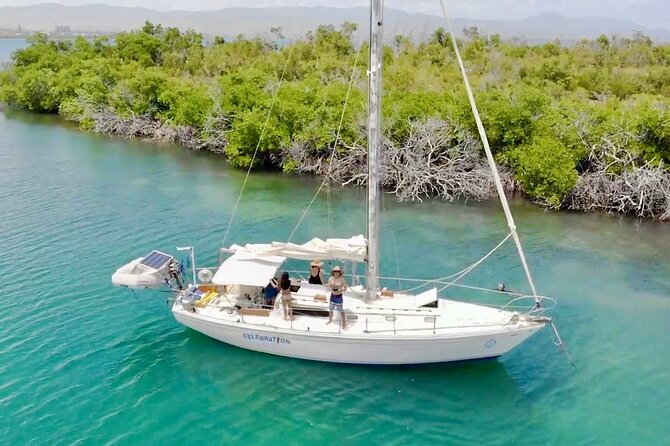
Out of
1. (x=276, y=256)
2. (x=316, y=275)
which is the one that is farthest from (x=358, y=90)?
(x=276, y=256)

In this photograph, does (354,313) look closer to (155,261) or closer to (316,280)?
(316,280)

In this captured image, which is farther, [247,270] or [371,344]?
[247,270]

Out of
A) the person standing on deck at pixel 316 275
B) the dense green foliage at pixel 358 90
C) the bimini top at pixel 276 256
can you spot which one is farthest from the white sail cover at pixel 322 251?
the dense green foliage at pixel 358 90

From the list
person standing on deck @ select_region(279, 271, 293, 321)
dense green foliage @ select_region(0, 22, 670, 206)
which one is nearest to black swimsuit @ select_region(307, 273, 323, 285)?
person standing on deck @ select_region(279, 271, 293, 321)

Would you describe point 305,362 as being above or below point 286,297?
below

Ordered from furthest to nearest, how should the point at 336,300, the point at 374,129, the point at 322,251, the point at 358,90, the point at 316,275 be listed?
the point at 358,90
the point at 316,275
the point at 322,251
the point at 336,300
the point at 374,129

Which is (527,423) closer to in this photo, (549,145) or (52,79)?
(549,145)

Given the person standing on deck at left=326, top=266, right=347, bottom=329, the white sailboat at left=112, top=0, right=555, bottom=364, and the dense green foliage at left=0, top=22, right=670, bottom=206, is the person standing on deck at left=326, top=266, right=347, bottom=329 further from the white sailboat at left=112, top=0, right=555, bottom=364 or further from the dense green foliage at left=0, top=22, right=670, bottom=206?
the dense green foliage at left=0, top=22, right=670, bottom=206

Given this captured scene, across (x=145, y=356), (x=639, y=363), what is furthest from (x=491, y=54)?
(x=145, y=356)
